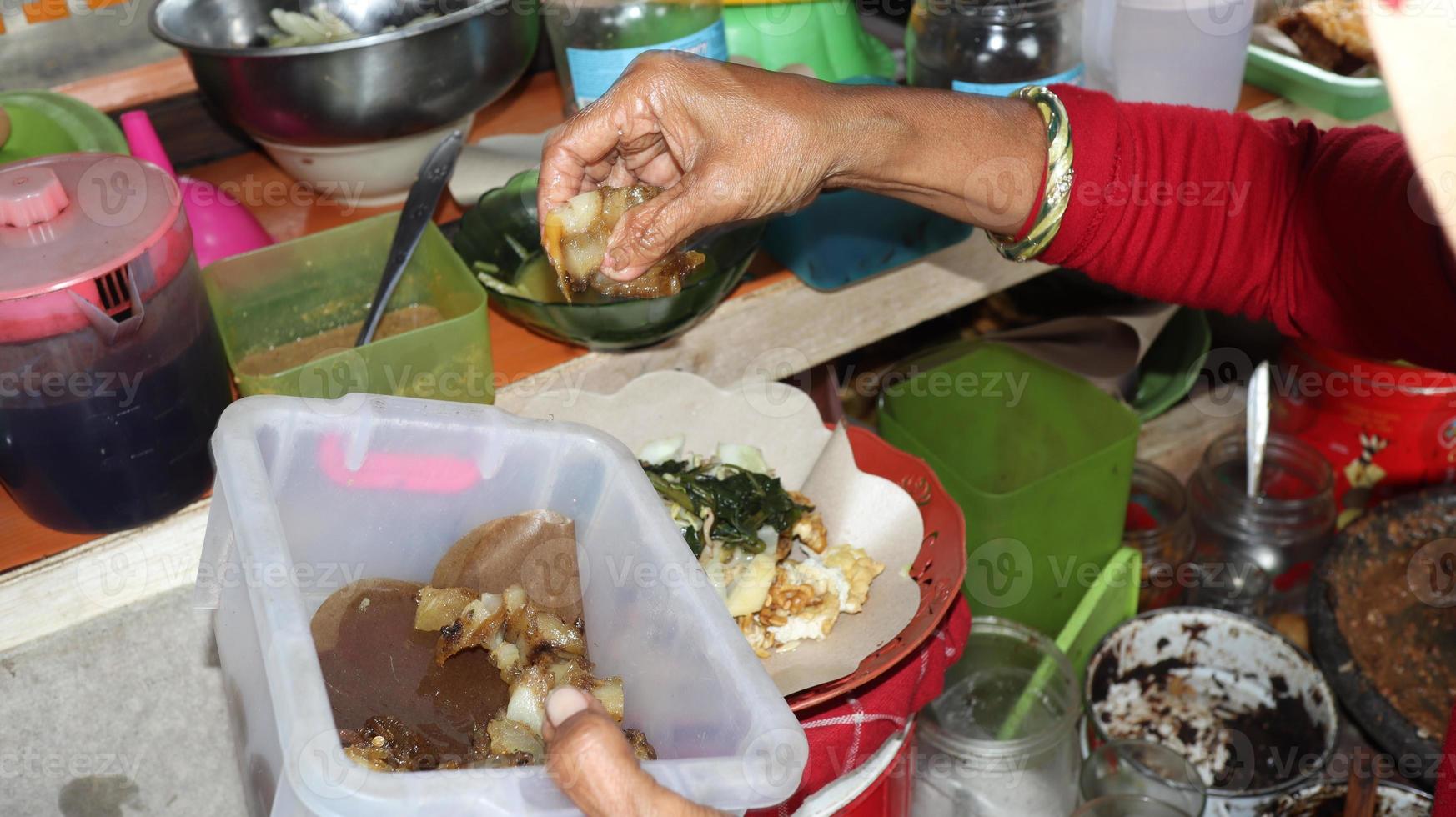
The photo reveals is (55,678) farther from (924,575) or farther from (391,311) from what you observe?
(924,575)

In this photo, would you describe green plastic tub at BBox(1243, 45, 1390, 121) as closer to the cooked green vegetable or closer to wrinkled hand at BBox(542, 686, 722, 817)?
the cooked green vegetable

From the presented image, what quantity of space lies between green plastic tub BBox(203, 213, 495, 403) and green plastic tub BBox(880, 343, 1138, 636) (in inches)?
28.2

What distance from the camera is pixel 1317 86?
172 cm

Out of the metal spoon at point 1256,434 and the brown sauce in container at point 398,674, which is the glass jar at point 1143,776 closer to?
the metal spoon at point 1256,434

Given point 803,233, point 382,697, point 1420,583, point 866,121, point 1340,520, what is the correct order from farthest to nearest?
1. point 1340,520
2. point 1420,583
3. point 803,233
4. point 866,121
5. point 382,697

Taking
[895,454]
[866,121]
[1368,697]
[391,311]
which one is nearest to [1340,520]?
[1368,697]

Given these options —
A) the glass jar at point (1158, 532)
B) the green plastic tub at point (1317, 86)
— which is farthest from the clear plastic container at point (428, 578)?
the green plastic tub at point (1317, 86)

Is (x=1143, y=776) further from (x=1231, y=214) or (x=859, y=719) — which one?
(x=1231, y=214)

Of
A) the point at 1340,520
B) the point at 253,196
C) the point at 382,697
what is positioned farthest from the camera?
the point at 1340,520

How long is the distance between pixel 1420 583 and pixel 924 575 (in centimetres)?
104

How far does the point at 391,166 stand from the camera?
1.51m

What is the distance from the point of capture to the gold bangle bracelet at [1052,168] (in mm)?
1180

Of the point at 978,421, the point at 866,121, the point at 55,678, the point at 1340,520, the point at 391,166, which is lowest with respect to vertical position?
the point at 1340,520

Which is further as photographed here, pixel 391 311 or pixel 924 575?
pixel 391 311
